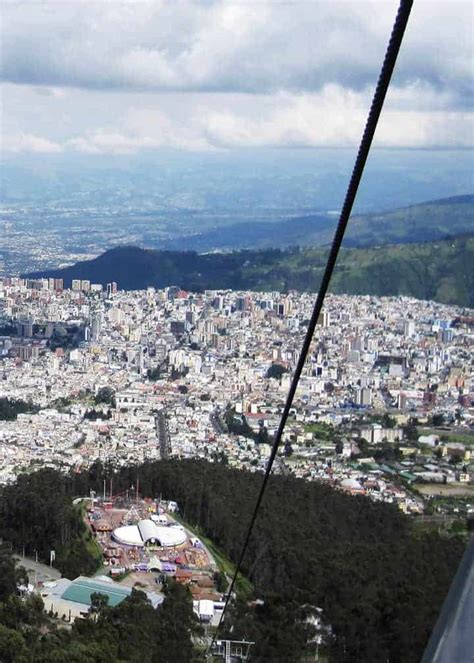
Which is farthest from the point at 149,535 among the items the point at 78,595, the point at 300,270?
the point at 300,270

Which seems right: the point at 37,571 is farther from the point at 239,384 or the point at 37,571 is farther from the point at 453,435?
the point at 239,384

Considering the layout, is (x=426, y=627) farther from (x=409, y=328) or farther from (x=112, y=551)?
(x=409, y=328)

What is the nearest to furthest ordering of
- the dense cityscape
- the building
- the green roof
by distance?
the building
the green roof
the dense cityscape

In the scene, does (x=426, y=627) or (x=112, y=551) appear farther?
(x=112, y=551)

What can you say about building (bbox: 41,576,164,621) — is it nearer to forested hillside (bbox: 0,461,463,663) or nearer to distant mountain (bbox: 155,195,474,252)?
forested hillside (bbox: 0,461,463,663)

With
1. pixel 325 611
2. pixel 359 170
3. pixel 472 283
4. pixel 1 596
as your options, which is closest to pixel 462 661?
pixel 359 170

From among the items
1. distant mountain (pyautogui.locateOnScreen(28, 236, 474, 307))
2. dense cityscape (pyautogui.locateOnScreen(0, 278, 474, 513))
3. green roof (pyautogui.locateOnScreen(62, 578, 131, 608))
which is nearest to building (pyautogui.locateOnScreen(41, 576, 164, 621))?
green roof (pyautogui.locateOnScreen(62, 578, 131, 608))
